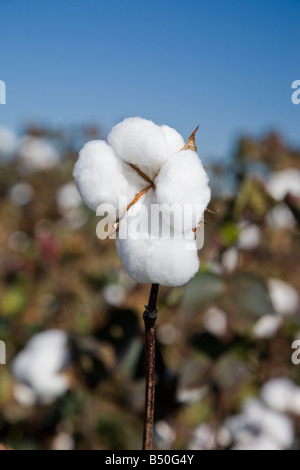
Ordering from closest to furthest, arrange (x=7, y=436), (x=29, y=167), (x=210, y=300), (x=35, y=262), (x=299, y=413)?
1. (x=210, y=300)
2. (x=299, y=413)
3. (x=7, y=436)
4. (x=35, y=262)
5. (x=29, y=167)

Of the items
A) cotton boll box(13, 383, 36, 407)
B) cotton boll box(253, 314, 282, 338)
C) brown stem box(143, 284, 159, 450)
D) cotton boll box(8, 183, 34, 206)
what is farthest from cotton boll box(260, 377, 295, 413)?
cotton boll box(8, 183, 34, 206)

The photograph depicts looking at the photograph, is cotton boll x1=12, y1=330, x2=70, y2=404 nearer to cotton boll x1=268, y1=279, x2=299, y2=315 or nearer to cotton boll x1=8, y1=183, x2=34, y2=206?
cotton boll x1=268, y1=279, x2=299, y2=315

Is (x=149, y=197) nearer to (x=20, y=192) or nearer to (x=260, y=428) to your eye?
(x=260, y=428)

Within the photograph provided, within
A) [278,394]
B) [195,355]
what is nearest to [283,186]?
[278,394]

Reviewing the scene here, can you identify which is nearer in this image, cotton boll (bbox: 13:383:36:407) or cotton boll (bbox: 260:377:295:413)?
cotton boll (bbox: 260:377:295:413)

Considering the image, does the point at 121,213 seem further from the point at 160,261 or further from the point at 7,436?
the point at 7,436

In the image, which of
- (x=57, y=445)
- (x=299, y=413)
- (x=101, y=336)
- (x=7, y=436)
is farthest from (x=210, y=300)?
(x=7, y=436)
